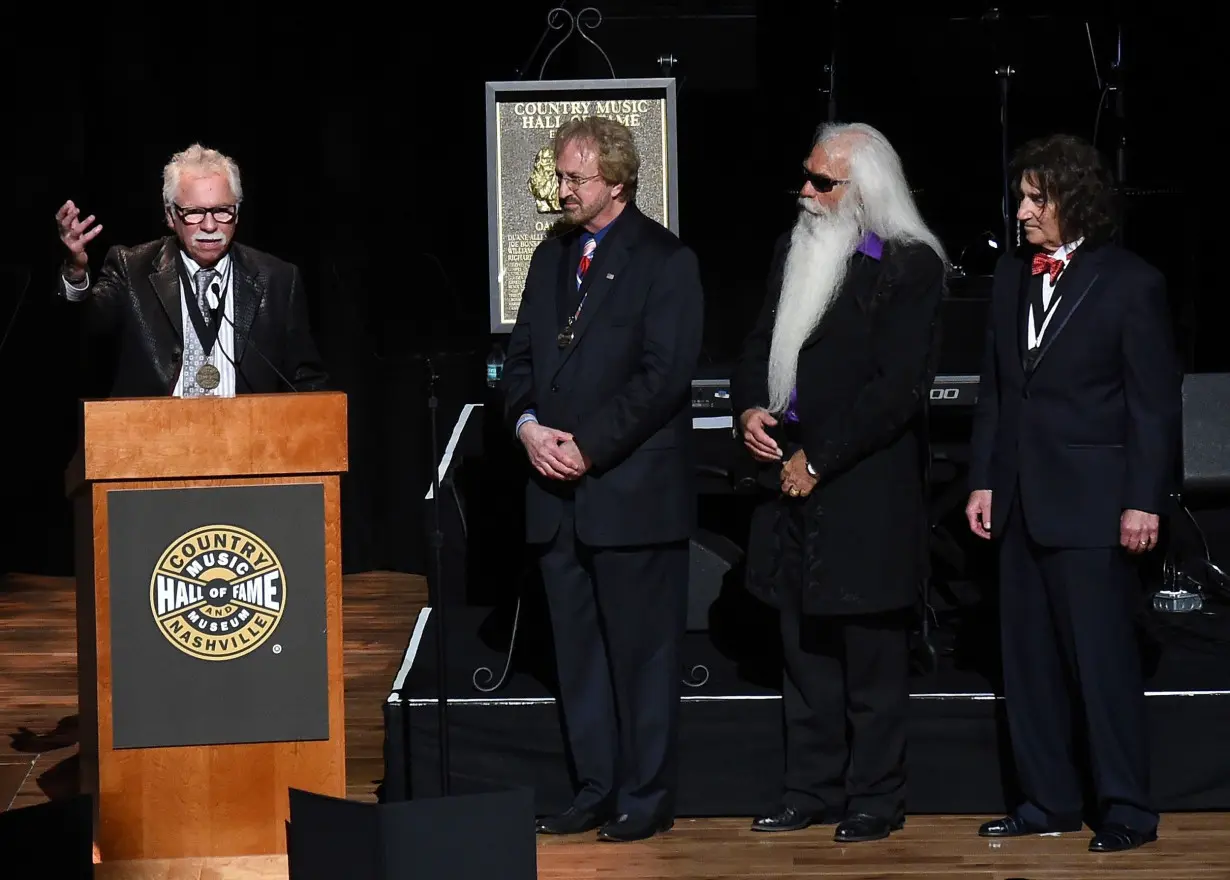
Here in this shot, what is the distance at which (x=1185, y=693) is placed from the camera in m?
4.70

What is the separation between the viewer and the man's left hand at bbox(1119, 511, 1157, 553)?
14.1 feet

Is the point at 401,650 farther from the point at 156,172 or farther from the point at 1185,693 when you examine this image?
the point at 1185,693

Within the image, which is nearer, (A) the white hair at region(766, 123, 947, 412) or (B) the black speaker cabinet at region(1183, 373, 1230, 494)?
(A) the white hair at region(766, 123, 947, 412)

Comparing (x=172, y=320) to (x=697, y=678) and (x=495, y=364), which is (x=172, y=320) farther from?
(x=495, y=364)

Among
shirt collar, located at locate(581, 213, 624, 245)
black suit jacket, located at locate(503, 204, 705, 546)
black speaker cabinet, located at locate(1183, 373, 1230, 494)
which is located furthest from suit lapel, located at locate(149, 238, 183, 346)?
black speaker cabinet, located at locate(1183, 373, 1230, 494)

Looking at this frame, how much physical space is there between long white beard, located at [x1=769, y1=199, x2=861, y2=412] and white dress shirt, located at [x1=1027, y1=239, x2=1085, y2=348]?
434 millimetres

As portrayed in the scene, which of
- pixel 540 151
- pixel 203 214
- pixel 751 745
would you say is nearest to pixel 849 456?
pixel 751 745

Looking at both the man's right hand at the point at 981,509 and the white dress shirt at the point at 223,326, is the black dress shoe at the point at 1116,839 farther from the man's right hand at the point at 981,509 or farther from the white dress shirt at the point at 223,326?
the white dress shirt at the point at 223,326

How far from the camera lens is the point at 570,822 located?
4559mm

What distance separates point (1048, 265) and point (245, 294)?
5.91 feet

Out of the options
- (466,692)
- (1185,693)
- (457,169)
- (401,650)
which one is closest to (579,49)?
(457,169)

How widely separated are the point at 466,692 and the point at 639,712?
1.84ft

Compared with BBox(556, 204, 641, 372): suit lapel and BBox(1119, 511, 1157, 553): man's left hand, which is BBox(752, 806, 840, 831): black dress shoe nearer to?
BBox(1119, 511, 1157, 553): man's left hand

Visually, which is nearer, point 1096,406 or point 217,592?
point 217,592
